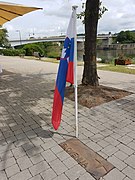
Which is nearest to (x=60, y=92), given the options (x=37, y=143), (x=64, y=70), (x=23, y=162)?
(x=64, y=70)

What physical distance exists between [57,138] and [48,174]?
0.95 m

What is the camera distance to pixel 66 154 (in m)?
2.86

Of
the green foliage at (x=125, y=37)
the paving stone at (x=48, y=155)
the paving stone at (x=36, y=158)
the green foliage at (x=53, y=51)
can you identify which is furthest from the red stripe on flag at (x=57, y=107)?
the green foliage at (x=125, y=37)

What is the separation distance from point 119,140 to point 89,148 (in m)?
0.62

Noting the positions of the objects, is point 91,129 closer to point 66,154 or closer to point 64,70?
point 66,154

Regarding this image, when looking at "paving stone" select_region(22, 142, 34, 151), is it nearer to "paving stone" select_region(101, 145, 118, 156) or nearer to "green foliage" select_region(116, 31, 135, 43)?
"paving stone" select_region(101, 145, 118, 156)

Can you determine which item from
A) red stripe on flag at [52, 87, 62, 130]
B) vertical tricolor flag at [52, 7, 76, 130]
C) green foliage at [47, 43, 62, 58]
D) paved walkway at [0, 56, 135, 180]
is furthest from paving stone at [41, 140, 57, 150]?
green foliage at [47, 43, 62, 58]

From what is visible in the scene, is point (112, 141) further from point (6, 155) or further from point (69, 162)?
point (6, 155)

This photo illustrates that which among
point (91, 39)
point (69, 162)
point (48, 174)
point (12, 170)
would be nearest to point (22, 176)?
point (12, 170)

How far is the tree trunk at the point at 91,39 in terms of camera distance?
564 centimetres

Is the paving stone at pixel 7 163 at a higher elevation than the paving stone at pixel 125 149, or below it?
below

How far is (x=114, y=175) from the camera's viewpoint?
2.39 m

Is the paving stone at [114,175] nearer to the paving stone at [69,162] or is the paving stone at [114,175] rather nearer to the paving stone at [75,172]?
the paving stone at [75,172]

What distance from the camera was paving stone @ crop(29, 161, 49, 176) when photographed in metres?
2.48
